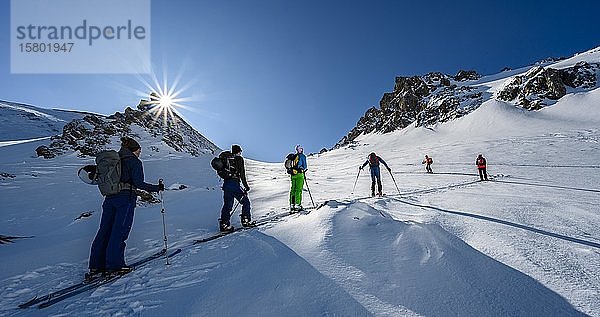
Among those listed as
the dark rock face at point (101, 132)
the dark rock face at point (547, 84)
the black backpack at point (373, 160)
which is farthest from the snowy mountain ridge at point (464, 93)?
the black backpack at point (373, 160)

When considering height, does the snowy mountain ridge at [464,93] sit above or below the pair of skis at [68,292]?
above

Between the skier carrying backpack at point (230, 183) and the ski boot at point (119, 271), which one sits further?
the skier carrying backpack at point (230, 183)

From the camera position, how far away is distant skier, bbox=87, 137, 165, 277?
4.20 m

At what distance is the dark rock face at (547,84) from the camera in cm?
5605

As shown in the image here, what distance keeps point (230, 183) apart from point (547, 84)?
7561 centimetres

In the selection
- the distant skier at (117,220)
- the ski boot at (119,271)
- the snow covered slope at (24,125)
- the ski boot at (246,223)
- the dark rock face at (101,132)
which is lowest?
the ski boot at (119,271)

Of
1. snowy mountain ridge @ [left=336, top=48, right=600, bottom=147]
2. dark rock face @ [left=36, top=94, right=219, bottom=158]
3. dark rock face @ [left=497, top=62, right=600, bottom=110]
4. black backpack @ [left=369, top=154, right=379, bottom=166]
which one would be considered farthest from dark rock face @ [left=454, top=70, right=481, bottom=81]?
black backpack @ [left=369, top=154, right=379, bottom=166]

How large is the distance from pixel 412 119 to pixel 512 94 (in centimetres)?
2357

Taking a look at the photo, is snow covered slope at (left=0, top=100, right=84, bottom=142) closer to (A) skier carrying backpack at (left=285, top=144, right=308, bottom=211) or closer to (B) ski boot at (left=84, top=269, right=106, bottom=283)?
(A) skier carrying backpack at (left=285, top=144, right=308, bottom=211)

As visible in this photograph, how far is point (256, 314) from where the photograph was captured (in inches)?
105

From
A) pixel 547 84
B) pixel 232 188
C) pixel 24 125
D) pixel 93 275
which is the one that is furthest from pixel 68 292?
pixel 547 84

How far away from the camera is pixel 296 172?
27.9 feet

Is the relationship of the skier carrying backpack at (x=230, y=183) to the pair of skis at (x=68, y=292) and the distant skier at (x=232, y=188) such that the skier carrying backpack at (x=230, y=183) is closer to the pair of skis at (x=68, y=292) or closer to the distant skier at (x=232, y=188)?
the distant skier at (x=232, y=188)

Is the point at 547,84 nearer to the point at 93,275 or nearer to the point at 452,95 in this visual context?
the point at 452,95
